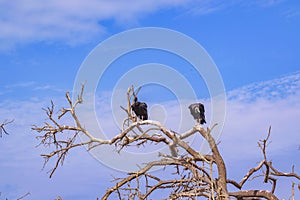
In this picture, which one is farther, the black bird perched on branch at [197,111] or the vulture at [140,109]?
the black bird perched on branch at [197,111]

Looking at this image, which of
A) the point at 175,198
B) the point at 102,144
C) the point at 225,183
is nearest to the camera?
the point at 175,198

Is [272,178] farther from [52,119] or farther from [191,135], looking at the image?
[52,119]

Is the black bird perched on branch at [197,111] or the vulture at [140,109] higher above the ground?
the black bird perched on branch at [197,111]

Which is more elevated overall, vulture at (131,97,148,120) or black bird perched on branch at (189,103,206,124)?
black bird perched on branch at (189,103,206,124)

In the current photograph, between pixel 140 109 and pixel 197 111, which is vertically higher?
pixel 197 111

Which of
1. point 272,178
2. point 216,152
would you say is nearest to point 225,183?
point 216,152

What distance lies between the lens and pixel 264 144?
1038 centimetres

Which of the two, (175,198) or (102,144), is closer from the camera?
(175,198)

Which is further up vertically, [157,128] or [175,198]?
[157,128]

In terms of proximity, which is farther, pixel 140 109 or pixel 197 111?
pixel 197 111

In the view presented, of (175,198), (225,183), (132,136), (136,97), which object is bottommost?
(175,198)

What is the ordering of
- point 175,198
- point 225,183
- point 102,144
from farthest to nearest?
point 102,144 < point 225,183 < point 175,198

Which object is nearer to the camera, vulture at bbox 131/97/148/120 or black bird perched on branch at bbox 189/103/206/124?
vulture at bbox 131/97/148/120

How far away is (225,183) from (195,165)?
63 cm
